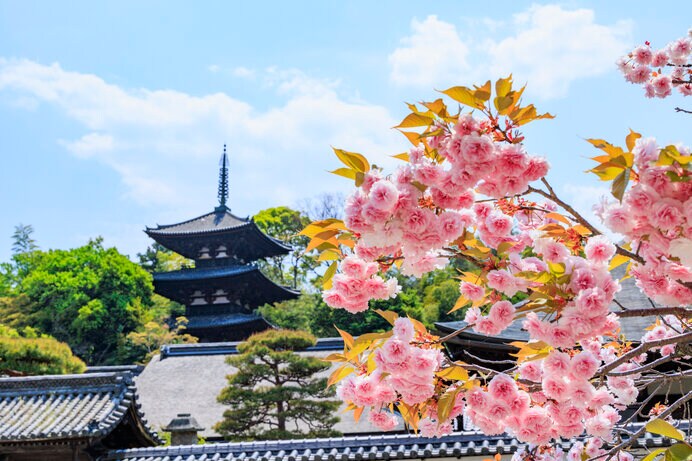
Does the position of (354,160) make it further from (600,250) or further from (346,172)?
(600,250)

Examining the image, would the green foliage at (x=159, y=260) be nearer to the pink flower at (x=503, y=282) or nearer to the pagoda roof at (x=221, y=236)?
the pagoda roof at (x=221, y=236)

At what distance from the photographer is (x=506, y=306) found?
Answer: 2719 millimetres

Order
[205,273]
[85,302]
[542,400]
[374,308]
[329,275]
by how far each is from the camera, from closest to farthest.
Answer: [329,275] → [542,400] → [374,308] → [205,273] → [85,302]

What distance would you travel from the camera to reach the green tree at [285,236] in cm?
4072

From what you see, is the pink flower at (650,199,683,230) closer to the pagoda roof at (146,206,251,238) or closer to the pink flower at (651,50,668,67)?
the pink flower at (651,50,668,67)

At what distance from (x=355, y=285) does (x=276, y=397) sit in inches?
497

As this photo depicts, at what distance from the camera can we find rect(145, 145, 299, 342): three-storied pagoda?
2891 cm

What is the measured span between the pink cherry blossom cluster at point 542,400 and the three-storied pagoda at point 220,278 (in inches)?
1008

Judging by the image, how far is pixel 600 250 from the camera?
96.7 inches

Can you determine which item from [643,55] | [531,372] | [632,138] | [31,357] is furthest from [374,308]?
[632,138]

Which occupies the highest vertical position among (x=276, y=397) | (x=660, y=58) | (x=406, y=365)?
(x=660, y=58)

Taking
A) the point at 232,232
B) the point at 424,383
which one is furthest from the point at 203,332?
the point at 424,383

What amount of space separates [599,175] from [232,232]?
28366mm

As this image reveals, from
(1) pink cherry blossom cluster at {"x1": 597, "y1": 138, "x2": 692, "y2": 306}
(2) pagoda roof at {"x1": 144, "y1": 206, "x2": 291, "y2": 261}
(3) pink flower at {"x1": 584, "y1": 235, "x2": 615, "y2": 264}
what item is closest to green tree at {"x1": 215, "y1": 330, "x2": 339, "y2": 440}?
(3) pink flower at {"x1": 584, "y1": 235, "x2": 615, "y2": 264}
